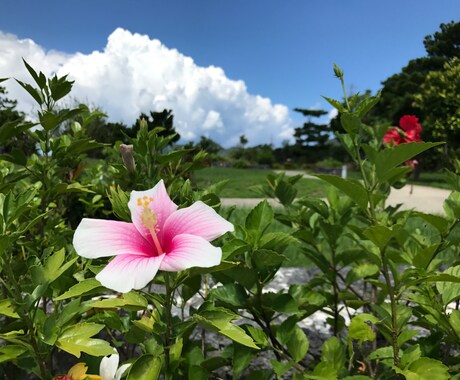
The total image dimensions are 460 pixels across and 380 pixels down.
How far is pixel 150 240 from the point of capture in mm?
858

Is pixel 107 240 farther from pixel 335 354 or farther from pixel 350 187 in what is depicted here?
pixel 335 354

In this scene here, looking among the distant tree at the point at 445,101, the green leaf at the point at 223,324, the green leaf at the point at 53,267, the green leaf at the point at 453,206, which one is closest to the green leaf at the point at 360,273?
the green leaf at the point at 453,206

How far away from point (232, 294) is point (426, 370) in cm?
50

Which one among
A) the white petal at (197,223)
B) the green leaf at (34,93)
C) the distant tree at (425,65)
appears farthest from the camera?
the distant tree at (425,65)

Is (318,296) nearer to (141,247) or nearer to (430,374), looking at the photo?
(430,374)

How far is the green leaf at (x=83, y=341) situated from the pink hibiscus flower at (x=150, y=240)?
20cm

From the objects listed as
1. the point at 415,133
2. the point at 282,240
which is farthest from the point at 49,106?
the point at 415,133

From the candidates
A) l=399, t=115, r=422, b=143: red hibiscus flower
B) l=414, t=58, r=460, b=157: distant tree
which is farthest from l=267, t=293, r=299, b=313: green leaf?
l=414, t=58, r=460, b=157: distant tree

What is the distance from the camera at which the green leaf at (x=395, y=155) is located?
90 centimetres

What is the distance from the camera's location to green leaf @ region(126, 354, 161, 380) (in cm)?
80

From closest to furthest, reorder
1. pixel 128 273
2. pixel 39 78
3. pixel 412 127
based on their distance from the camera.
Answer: pixel 128 273 → pixel 39 78 → pixel 412 127

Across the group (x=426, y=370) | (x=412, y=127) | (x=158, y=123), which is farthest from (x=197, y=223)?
(x=158, y=123)

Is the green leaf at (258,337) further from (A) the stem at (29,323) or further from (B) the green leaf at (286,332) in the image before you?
(A) the stem at (29,323)

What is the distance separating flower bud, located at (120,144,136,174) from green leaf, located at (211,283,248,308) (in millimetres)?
393
